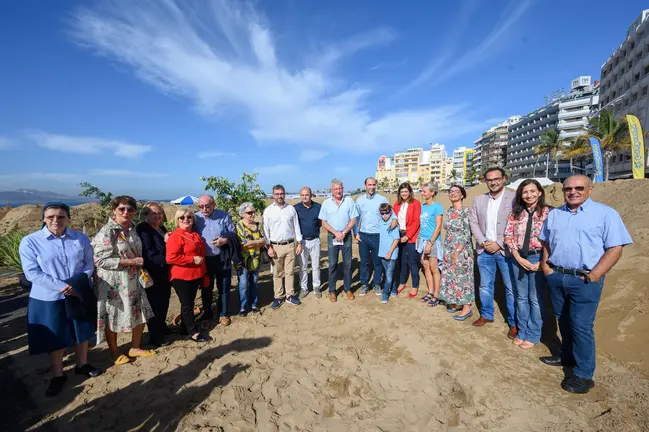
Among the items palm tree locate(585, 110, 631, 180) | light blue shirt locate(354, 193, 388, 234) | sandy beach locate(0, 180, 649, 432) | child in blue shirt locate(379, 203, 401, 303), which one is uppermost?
palm tree locate(585, 110, 631, 180)

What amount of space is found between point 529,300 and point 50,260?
17.0 feet

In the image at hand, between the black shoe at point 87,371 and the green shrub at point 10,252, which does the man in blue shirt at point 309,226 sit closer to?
the black shoe at point 87,371

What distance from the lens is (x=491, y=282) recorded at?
4.00m

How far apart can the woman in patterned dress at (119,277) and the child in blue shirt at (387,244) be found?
3506 millimetres

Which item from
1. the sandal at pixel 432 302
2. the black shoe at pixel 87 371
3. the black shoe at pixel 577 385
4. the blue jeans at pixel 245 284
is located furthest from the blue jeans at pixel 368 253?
the black shoe at pixel 87 371

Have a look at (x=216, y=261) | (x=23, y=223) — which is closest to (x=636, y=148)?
(x=216, y=261)

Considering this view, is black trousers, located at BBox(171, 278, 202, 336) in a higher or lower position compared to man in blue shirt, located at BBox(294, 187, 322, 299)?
lower

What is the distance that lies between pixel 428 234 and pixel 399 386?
250cm

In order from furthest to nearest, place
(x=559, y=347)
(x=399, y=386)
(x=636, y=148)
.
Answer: (x=636, y=148) → (x=559, y=347) → (x=399, y=386)

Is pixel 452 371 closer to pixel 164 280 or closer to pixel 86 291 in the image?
pixel 164 280

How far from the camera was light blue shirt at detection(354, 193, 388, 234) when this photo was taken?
5113mm

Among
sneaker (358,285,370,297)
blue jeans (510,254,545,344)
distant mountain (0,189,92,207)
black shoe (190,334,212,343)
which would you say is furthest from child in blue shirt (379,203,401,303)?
distant mountain (0,189,92,207)

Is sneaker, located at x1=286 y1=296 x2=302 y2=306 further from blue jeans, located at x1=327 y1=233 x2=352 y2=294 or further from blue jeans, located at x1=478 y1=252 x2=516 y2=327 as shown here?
blue jeans, located at x1=478 y1=252 x2=516 y2=327

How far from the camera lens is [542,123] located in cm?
6569
